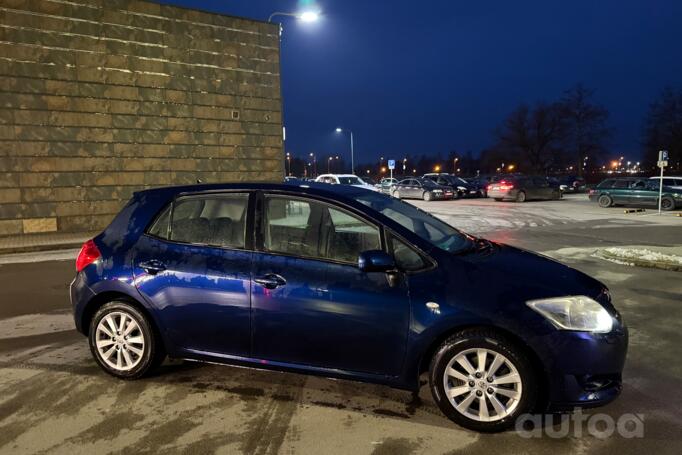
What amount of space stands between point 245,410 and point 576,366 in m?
2.34

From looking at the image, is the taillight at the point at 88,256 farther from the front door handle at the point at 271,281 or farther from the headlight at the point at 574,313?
the headlight at the point at 574,313

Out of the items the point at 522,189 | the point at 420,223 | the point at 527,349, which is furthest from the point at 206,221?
the point at 522,189

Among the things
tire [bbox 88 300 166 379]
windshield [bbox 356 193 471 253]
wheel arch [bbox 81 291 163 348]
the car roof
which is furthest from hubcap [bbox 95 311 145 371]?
windshield [bbox 356 193 471 253]

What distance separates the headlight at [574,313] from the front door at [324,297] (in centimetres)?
92

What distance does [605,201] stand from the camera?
25938mm

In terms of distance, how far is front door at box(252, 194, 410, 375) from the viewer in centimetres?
357

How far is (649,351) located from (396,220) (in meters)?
3.05

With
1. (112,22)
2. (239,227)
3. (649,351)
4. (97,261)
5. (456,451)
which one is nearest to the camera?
(456,451)

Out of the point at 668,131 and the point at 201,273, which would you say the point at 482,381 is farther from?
the point at 668,131

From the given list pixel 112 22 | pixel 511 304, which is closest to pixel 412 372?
pixel 511 304

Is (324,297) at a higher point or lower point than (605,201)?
higher

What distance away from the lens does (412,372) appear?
3.57 metres

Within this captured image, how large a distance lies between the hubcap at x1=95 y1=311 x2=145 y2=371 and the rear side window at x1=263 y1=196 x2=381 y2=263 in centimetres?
144

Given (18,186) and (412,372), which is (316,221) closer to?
(412,372)
